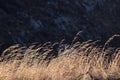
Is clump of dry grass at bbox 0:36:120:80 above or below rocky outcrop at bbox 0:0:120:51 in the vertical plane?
below

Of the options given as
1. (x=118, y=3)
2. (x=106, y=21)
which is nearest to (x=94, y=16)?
(x=106, y=21)

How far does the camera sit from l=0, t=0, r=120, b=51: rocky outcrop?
68.3 feet

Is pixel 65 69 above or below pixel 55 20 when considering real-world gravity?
below

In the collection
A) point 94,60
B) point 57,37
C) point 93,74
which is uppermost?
point 57,37

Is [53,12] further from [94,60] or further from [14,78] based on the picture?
[14,78]

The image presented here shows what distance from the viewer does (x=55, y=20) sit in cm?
2280

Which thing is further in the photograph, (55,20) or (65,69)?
(55,20)

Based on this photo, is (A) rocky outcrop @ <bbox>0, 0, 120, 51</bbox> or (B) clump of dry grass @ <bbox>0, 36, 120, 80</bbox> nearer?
(B) clump of dry grass @ <bbox>0, 36, 120, 80</bbox>

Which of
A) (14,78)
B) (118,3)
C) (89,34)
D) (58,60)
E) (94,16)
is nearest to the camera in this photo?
(14,78)

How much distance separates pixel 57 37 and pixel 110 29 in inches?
150

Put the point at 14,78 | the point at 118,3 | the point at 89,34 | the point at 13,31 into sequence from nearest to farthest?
the point at 14,78 < the point at 13,31 < the point at 89,34 < the point at 118,3

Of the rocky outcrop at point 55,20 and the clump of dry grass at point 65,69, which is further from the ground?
the rocky outcrop at point 55,20

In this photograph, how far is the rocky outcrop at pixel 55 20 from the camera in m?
20.8

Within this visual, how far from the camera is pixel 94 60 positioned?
423 inches
